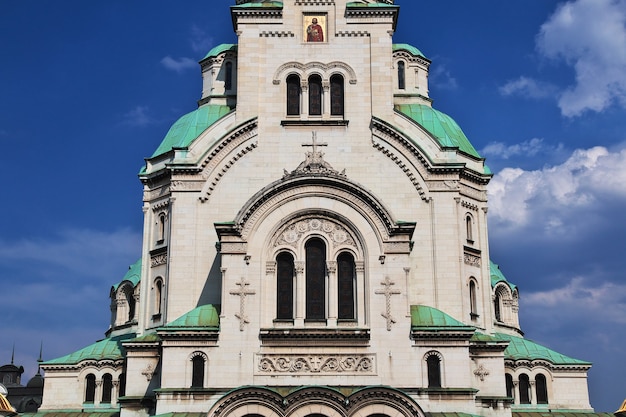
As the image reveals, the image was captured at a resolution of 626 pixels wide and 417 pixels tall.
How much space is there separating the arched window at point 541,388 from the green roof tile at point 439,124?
10.3 meters

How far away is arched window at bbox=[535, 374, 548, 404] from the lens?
Answer: 4144 centimetres

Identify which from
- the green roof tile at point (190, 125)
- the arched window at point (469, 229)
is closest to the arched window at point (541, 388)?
the arched window at point (469, 229)

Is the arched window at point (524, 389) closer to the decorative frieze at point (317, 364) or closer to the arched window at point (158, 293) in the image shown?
the decorative frieze at point (317, 364)

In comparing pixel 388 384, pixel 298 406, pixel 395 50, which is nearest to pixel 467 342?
pixel 388 384

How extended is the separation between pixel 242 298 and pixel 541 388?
15.4 metres

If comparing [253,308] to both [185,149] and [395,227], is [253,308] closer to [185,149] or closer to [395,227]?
[395,227]

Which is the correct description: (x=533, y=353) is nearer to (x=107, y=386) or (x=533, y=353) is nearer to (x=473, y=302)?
(x=473, y=302)

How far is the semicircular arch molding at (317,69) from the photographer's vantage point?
39.8 meters

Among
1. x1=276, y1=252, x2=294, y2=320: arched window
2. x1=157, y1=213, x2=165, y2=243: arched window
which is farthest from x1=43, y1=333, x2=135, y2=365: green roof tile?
x1=276, y1=252, x2=294, y2=320: arched window

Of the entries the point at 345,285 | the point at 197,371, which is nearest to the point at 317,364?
the point at 345,285

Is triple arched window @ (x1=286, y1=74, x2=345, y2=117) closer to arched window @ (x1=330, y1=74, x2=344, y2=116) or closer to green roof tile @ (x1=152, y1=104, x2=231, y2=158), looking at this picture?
arched window @ (x1=330, y1=74, x2=344, y2=116)

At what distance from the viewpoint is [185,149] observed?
129ft

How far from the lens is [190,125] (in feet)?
137

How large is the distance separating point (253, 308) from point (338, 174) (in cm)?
604
